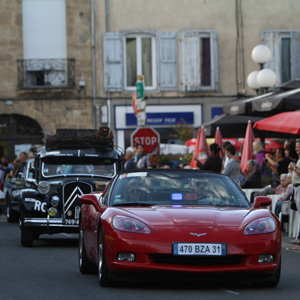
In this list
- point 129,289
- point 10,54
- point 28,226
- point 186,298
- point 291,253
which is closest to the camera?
point 186,298

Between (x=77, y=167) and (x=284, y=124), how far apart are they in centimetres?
383

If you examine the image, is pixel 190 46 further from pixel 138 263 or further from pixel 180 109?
pixel 138 263

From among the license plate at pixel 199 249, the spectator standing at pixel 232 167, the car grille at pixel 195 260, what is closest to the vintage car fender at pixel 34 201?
the spectator standing at pixel 232 167

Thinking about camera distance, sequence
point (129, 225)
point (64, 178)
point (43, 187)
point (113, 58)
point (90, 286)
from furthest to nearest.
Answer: point (113, 58)
point (64, 178)
point (43, 187)
point (90, 286)
point (129, 225)

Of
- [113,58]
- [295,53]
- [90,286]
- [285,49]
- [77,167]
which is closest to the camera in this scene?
[90,286]

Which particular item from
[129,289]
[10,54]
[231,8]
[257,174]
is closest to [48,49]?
[10,54]

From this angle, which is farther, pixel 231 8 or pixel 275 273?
pixel 231 8

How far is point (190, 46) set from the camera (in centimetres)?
3678

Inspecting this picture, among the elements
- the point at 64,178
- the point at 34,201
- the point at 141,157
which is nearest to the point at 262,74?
the point at 141,157

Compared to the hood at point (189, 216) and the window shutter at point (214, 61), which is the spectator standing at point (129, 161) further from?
the hood at point (189, 216)

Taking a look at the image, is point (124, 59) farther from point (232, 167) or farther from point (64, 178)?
point (64, 178)

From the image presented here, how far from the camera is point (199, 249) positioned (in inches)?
364

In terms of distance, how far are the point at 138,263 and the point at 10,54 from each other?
2781 cm

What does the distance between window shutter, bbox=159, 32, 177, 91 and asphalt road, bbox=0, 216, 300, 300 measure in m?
23.9
